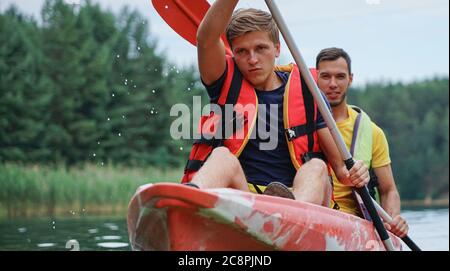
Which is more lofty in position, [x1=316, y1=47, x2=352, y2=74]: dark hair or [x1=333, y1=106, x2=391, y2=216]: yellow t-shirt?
[x1=316, y1=47, x2=352, y2=74]: dark hair

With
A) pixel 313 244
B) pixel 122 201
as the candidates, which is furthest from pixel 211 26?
pixel 122 201

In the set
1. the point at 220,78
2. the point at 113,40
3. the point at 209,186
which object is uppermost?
the point at 113,40

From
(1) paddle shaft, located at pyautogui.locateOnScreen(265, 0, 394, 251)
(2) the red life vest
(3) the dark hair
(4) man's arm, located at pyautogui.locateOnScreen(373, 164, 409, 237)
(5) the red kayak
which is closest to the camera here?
(5) the red kayak

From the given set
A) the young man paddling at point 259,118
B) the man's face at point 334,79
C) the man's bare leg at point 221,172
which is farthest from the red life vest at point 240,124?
the man's face at point 334,79

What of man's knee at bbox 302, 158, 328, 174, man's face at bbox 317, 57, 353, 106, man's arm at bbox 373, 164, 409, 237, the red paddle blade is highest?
the red paddle blade

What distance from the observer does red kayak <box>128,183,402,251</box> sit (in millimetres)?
3061

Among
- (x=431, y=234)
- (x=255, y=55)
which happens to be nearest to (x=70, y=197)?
(x=431, y=234)

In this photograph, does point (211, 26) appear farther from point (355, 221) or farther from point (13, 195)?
point (13, 195)

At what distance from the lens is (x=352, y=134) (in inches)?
184

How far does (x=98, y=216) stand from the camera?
37.5 ft

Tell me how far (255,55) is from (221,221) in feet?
3.20

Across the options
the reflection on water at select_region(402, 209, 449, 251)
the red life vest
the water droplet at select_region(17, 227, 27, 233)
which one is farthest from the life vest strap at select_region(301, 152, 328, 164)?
the water droplet at select_region(17, 227, 27, 233)

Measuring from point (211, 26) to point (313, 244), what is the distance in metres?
0.91

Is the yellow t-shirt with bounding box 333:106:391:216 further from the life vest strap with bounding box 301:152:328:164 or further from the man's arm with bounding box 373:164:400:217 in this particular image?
the life vest strap with bounding box 301:152:328:164
